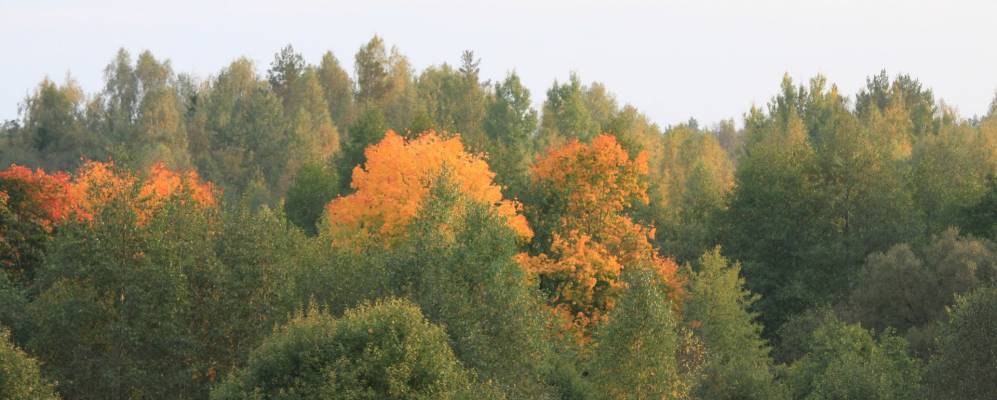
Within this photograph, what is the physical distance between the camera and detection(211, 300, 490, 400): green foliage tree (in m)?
43.8

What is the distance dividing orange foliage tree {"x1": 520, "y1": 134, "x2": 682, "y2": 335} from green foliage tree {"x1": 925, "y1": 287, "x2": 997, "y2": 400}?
1983 centimetres

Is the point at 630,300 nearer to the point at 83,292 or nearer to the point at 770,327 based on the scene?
the point at 83,292

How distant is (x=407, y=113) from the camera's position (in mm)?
152000

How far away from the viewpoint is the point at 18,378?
45812 mm

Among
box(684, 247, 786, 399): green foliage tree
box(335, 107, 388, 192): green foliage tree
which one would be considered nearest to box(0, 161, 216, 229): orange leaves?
box(335, 107, 388, 192): green foliage tree

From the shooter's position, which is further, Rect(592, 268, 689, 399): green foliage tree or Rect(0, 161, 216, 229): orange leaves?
Rect(0, 161, 216, 229): orange leaves

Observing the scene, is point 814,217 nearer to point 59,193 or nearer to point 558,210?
point 558,210

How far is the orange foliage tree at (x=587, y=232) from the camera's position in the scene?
71.3m

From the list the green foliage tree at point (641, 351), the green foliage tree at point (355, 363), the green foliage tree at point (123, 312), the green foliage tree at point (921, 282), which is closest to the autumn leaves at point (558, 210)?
the green foliage tree at point (921, 282)

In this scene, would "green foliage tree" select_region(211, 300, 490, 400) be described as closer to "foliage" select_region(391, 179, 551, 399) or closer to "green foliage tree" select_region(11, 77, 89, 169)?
"foliage" select_region(391, 179, 551, 399)

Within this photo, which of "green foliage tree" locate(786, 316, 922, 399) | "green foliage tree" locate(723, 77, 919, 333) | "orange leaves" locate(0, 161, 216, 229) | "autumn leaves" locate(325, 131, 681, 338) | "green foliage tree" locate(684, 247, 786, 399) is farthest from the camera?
"green foliage tree" locate(723, 77, 919, 333)

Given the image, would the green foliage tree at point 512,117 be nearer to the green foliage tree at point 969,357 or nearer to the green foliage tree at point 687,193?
the green foliage tree at point 687,193

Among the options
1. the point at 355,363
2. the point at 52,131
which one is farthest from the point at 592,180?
the point at 52,131

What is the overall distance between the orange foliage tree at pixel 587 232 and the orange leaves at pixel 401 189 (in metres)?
2.20
